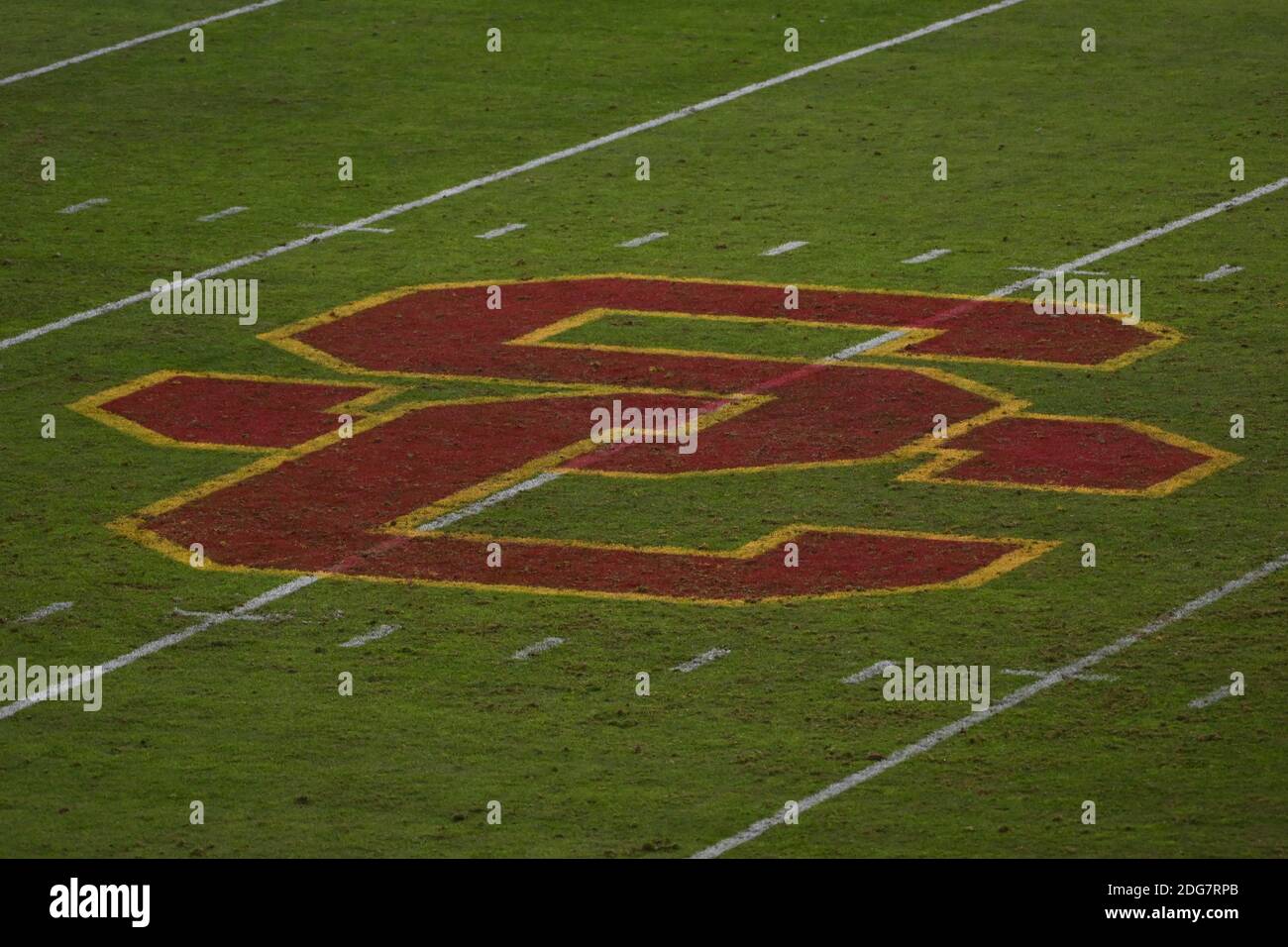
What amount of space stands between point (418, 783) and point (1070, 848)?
298 centimetres

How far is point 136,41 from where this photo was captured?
2850 cm

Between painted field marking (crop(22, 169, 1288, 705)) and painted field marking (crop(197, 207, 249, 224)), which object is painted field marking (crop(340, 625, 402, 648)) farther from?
painted field marking (crop(197, 207, 249, 224))

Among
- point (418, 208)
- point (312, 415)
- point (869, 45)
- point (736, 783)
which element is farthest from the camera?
point (869, 45)

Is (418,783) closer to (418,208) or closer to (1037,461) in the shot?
(1037,461)

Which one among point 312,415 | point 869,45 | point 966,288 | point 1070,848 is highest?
point 869,45

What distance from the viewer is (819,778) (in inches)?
491

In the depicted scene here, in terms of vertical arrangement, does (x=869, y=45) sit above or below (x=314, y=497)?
above

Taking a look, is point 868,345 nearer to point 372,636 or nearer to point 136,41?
point 372,636

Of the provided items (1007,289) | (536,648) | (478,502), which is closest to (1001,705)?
(536,648)

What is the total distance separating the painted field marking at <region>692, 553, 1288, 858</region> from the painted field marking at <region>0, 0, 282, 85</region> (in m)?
16.0

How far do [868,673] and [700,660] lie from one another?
87cm

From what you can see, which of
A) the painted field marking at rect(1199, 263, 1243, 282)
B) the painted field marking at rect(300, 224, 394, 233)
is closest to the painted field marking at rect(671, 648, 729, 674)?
the painted field marking at rect(1199, 263, 1243, 282)

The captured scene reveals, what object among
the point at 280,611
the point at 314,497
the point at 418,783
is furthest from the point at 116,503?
the point at 418,783

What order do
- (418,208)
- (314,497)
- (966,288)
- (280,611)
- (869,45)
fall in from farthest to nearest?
(869,45), (418,208), (966,288), (314,497), (280,611)
